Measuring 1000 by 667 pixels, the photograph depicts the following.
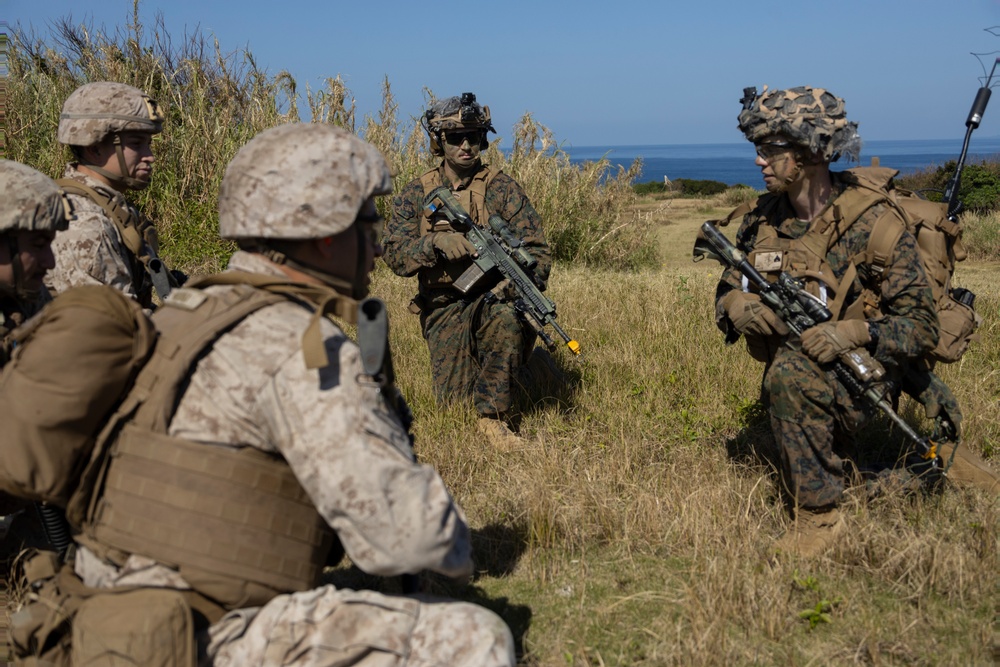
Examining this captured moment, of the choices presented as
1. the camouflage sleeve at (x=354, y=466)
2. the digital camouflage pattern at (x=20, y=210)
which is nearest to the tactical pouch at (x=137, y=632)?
the camouflage sleeve at (x=354, y=466)

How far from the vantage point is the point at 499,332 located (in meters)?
5.56

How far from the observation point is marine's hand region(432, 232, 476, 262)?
533 cm

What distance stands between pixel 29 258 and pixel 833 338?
303 centimetres

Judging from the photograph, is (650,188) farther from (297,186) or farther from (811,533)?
(297,186)

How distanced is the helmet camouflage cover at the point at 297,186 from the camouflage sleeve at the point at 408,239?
3.10 metres

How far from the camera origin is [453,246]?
17.5ft

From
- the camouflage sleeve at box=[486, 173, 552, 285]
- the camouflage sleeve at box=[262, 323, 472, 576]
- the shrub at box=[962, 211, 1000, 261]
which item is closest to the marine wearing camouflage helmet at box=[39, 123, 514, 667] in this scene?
the camouflage sleeve at box=[262, 323, 472, 576]

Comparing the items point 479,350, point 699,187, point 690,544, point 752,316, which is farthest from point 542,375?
point 699,187

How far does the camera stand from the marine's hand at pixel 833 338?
12.4 feet

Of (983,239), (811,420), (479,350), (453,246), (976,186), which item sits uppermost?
(453,246)

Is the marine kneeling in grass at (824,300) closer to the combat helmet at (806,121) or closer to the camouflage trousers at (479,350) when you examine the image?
the combat helmet at (806,121)

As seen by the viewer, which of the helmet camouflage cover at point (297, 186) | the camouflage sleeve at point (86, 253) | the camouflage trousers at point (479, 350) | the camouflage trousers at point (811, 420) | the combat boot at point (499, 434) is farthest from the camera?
the camouflage trousers at point (479, 350)

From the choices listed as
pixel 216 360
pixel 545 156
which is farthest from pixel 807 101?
pixel 545 156

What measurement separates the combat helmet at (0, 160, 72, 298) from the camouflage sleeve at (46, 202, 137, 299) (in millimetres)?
592
